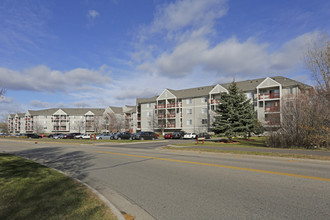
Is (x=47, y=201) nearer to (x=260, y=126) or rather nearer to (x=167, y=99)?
(x=260, y=126)

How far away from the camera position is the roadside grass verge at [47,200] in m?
4.51

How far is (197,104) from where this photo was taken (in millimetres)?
57312

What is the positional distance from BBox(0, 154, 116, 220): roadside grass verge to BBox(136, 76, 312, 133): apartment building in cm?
4001

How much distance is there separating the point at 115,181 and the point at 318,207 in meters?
5.89

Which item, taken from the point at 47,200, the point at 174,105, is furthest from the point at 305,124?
the point at 174,105

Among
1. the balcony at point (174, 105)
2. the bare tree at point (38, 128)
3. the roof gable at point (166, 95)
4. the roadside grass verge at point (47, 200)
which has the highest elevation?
the roof gable at point (166, 95)

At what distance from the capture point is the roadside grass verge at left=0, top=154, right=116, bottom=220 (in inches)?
178

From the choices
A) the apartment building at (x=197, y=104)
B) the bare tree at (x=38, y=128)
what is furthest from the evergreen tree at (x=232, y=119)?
the bare tree at (x=38, y=128)

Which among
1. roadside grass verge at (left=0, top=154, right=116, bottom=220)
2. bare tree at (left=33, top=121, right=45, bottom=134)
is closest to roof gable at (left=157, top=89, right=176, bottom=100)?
roadside grass verge at (left=0, top=154, right=116, bottom=220)

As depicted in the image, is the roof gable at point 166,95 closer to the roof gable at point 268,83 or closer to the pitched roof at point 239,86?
the pitched roof at point 239,86

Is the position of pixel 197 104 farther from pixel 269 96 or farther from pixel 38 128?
pixel 38 128

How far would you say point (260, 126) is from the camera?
129 feet

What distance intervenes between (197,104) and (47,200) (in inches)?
2094

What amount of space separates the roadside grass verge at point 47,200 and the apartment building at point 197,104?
131 ft
